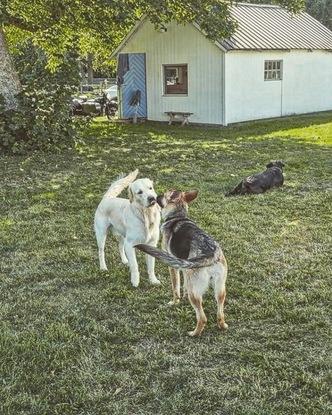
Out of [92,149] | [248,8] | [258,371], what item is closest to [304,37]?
[248,8]

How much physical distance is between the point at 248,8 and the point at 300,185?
1526 centimetres

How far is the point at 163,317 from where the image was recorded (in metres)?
4.50

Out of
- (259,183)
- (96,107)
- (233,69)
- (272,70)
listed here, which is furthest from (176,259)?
(96,107)

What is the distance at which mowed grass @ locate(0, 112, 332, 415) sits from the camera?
3387 millimetres

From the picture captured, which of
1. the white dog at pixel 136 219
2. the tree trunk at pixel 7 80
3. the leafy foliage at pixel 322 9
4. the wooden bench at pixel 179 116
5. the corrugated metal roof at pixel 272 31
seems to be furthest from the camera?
the leafy foliage at pixel 322 9

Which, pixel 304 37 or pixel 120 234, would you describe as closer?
pixel 120 234

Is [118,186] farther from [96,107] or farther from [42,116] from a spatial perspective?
[96,107]

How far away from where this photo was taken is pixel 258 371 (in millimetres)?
3602

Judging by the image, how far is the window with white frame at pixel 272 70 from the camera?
65.4 feet

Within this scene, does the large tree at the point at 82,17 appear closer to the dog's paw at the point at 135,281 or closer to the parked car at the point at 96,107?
the parked car at the point at 96,107

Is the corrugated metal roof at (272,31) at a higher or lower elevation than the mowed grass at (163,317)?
higher

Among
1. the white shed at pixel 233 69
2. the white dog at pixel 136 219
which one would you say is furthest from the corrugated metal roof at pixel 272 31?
the white dog at pixel 136 219

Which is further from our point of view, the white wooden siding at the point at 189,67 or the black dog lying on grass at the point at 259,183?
the white wooden siding at the point at 189,67

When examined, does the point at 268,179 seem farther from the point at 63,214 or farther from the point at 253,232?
the point at 63,214
